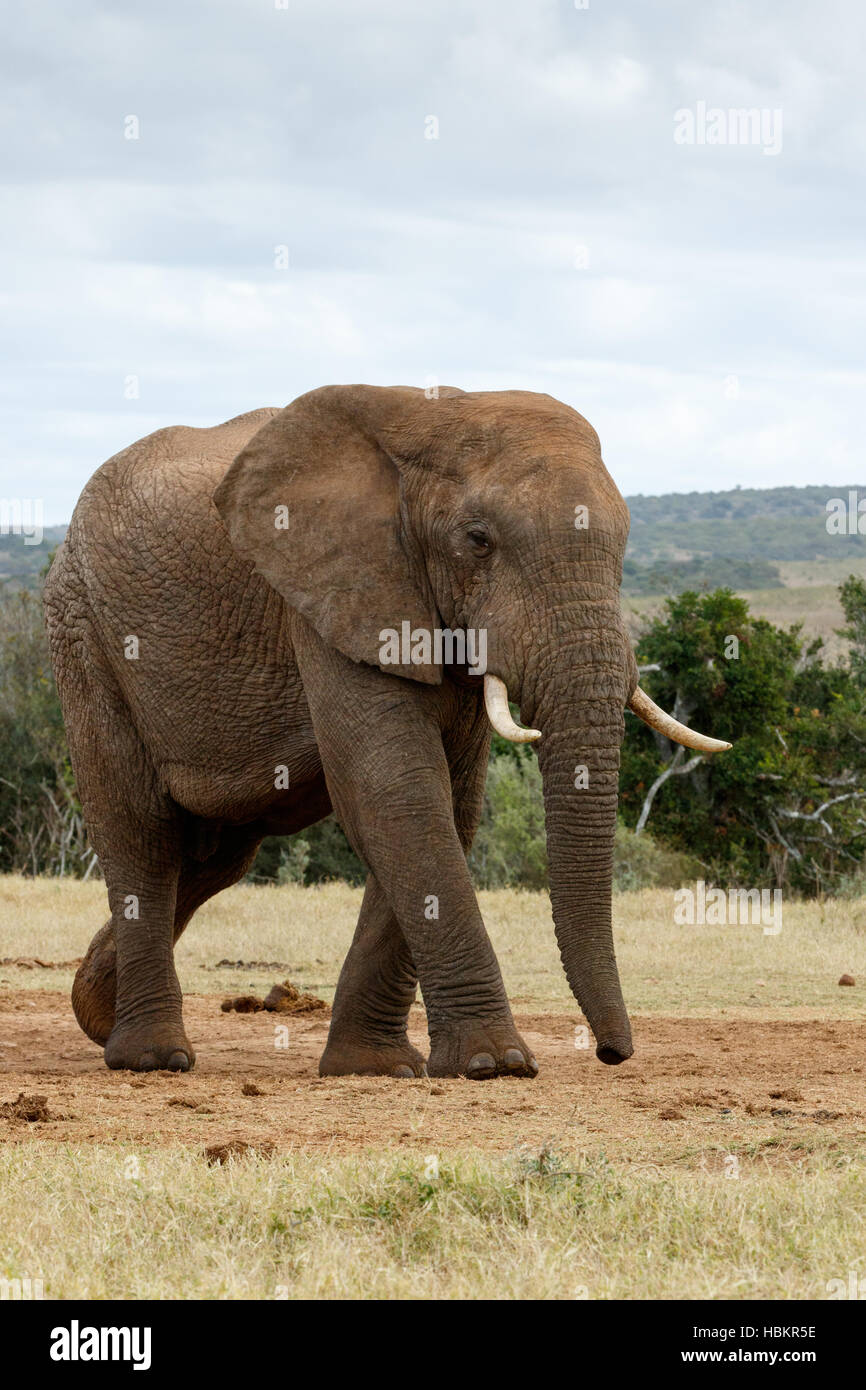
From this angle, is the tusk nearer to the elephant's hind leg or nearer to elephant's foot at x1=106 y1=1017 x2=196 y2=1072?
the elephant's hind leg

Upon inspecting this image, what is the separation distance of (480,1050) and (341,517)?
2.54 meters

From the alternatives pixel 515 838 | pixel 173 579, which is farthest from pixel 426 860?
pixel 515 838

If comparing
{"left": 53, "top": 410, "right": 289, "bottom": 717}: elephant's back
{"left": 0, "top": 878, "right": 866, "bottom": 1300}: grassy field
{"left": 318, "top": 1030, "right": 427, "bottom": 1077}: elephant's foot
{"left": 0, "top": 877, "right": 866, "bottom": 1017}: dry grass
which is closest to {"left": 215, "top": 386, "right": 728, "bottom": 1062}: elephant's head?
{"left": 53, "top": 410, "right": 289, "bottom": 717}: elephant's back

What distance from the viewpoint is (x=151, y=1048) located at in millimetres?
9656

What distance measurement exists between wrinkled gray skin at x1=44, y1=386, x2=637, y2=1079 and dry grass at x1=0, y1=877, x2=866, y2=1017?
399cm

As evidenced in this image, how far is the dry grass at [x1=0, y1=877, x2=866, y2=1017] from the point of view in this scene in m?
13.3

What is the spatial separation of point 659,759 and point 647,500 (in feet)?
527

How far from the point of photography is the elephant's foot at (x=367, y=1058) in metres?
9.04

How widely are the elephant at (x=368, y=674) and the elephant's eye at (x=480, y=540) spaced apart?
2 centimetres

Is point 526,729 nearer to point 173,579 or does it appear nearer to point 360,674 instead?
point 360,674

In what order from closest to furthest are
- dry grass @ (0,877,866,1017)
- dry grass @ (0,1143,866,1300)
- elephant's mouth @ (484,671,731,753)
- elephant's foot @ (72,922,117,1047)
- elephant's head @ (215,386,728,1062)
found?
dry grass @ (0,1143,866,1300)
elephant's mouth @ (484,671,731,753)
elephant's head @ (215,386,728,1062)
elephant's foot @ (72,922,117,1047)
dry grass @ (0,877,866,1017)

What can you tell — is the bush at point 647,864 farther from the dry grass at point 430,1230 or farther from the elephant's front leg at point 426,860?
the dry grass at point 430,1230
